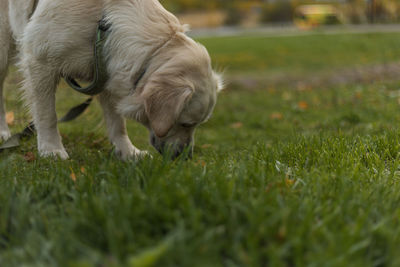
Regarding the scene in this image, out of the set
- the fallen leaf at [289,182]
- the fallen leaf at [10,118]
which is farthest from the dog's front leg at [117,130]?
the fallen leaf at [289,182]

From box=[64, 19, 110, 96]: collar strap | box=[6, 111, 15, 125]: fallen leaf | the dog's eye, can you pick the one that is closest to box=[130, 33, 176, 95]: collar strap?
box=[64, 19, 110, 96]: collar strap

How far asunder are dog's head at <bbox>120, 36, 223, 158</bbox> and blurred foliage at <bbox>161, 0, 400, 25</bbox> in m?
46.5

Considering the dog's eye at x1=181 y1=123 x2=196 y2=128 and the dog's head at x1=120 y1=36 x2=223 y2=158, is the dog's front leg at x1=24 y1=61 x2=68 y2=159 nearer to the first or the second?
the dog's head at x1=120 y1=36 x2=223 y2=158

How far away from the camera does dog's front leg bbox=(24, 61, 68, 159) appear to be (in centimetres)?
364

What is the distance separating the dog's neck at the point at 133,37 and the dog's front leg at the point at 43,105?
2.19 feet

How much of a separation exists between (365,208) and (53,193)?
5.03 ft

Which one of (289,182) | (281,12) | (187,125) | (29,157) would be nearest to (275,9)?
(281,12)

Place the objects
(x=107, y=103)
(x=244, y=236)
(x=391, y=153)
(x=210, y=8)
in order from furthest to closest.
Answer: (x=210, y=8) → (x=107, y=103) → (x=391, y=153) → (x=244, y=236)

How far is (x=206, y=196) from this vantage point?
197 cm

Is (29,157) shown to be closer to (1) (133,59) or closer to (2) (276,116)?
(1) (133,59)

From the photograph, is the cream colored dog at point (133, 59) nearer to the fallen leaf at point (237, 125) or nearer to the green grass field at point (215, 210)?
the green grass field at point (215, 210)

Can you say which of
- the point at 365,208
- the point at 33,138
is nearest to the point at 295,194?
the point at 365,208

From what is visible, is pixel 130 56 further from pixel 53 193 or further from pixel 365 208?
pixel 365 208

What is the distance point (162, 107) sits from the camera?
9.93 ft
